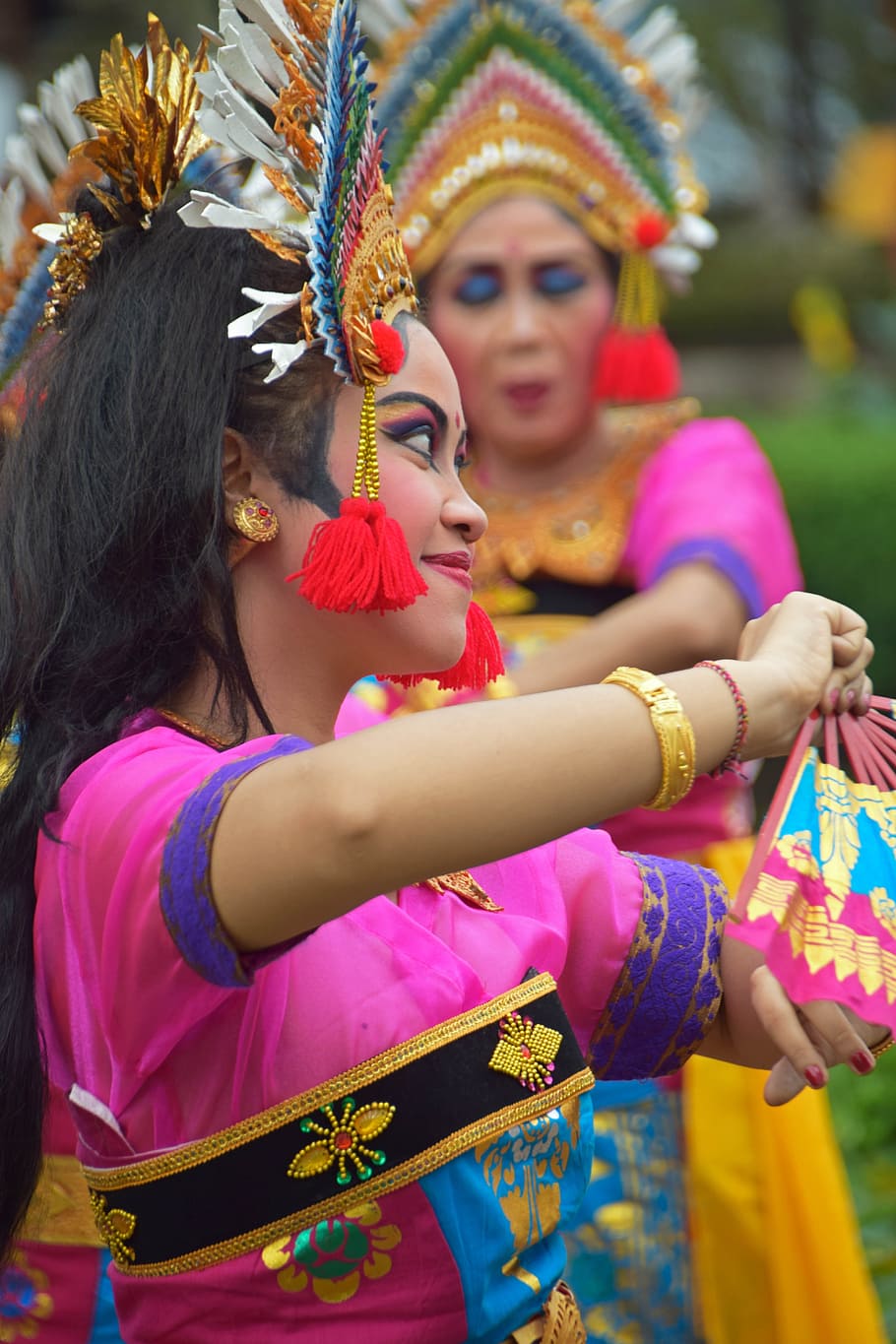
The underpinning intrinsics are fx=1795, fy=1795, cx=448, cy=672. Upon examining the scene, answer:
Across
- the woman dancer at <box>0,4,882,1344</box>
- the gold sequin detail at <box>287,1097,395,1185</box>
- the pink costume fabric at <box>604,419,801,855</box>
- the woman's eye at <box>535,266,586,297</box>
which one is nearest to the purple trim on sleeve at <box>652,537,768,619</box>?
the pink costume fabric at <box>604,419,801,855</box>

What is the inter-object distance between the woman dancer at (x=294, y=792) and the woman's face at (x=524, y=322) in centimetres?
158

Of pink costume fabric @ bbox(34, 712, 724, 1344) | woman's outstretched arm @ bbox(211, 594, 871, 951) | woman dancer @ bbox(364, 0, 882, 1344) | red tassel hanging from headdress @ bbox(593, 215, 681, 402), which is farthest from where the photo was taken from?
red tassel hanging from headdress @ bbox(593, 215, 681, 402)

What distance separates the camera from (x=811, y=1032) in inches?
66.4

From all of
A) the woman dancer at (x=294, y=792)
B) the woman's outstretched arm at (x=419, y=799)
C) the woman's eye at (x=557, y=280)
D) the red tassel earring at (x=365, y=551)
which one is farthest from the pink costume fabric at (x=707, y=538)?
the woman's outstretched arm at (x=419, y=799)

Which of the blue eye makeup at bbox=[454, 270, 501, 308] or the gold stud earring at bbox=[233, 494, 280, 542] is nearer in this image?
the gold stud earring at bbox=[233, 494, 280, 542]

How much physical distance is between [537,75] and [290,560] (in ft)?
6.75

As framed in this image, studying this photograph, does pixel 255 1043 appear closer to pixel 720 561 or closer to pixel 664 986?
pixel 664 986

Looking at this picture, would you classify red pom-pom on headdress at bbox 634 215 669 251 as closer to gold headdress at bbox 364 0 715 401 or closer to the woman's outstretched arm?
gold headdress at bbox 364 0 715 401

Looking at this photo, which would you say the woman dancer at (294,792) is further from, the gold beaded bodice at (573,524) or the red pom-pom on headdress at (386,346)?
the gold beaded bodice at (573,524)

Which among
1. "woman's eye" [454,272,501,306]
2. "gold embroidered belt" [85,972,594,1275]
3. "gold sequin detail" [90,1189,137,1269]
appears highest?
"woman's eye" [454,272,501,306]

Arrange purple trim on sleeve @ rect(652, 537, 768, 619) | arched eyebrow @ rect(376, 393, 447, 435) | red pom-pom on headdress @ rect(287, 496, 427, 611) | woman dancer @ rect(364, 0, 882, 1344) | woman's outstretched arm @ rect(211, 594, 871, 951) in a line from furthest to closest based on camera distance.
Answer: purple trim on sleeve @ rect(652, 537, 768, 619) < woman dancer @ rect(364, 0, 882, 1344) < arched eyebrow @ rect(376, 393, 447, 435) < red pom-pom on headdress @ rect(287, 496, 427, 611) < woman's outstretched arm @ rect(211, 594, 871, 951)

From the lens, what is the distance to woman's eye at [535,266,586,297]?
3.41 meters

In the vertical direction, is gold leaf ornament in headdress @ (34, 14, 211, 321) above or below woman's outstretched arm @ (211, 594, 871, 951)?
above

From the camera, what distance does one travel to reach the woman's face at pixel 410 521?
1693 mm
